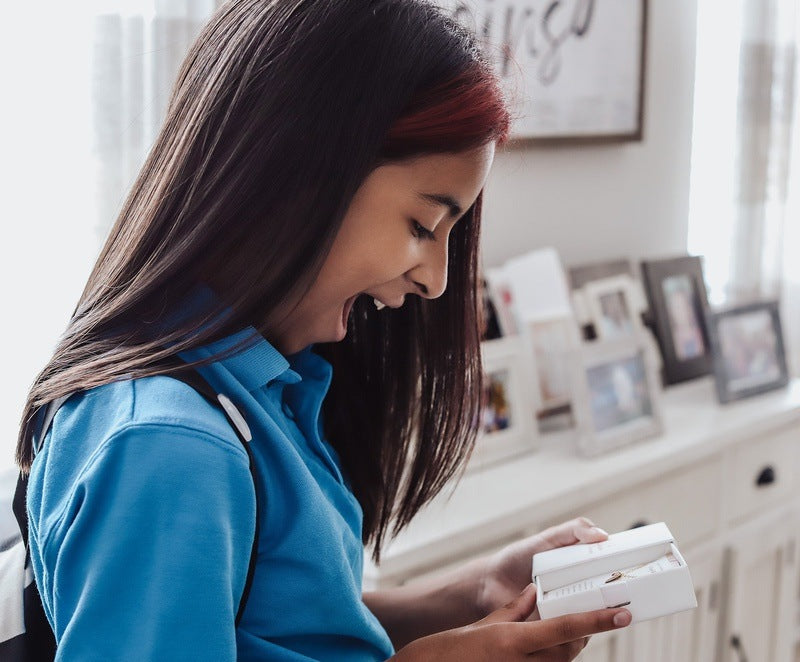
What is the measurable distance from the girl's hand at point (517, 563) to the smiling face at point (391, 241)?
1.12 ft

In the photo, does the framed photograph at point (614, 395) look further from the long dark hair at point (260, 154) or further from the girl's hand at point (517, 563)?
the long dark hair at point (260, 154)

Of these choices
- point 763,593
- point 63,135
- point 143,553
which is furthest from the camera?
point 763,593

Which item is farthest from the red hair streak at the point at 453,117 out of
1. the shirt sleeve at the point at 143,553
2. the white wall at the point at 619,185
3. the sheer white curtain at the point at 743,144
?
the sheer white curtain at the point at 743,144

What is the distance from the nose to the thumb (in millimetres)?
294

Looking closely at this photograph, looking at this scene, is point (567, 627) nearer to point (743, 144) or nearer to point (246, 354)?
point (246, 354)

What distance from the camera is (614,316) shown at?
6.25 feet

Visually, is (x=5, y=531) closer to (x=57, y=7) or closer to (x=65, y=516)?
(x=65, y=516)

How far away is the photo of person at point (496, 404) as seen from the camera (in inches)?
61.9

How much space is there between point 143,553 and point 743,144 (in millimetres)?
2211

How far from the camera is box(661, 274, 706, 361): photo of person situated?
6.73 ft

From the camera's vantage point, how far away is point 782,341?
6.77 feet

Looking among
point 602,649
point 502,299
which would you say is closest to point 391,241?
point 502,299

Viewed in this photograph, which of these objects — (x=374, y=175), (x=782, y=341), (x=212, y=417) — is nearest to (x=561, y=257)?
(x=782, y=341)

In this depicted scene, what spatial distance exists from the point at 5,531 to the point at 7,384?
0.43m
